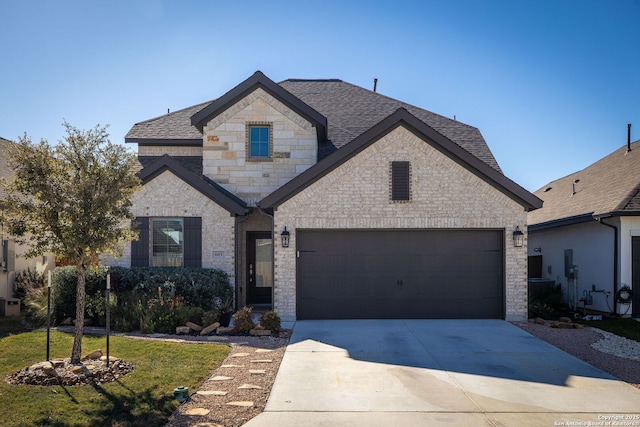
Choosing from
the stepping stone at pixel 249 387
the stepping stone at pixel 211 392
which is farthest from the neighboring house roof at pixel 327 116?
the stepping stone at pixel 211 392

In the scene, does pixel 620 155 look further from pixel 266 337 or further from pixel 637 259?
pixel 266 337

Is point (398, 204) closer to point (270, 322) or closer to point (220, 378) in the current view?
point (270, 322)

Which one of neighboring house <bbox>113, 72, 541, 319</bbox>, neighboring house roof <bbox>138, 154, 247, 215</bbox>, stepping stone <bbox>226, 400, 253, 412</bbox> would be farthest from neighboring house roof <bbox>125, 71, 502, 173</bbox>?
stepping stone <bbox>226, 400, 253, 412</bbox>

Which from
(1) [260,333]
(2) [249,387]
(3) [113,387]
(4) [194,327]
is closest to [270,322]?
(1) [260,333]

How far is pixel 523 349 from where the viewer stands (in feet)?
32.5

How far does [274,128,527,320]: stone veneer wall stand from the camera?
517 inches

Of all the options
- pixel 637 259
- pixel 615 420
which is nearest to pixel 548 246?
pixel 637 259

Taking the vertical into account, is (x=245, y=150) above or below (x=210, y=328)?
above

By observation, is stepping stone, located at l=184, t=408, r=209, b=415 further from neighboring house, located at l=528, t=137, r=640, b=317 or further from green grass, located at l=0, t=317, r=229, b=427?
neighboring house, located at l=528, t=137, r=640, b=317

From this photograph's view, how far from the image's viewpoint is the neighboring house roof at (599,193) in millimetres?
14484

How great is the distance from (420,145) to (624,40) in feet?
19.0

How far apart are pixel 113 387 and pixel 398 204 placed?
8214 mm

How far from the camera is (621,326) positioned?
42.2ft

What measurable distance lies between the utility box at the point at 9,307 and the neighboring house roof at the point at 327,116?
578 cm
